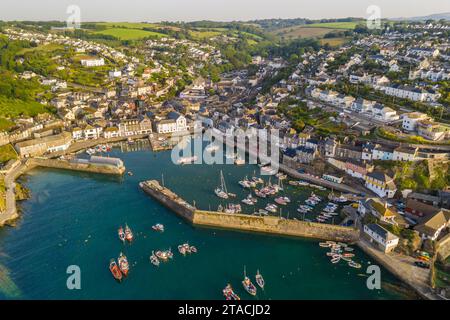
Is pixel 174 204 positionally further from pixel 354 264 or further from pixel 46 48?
pixel 46 48

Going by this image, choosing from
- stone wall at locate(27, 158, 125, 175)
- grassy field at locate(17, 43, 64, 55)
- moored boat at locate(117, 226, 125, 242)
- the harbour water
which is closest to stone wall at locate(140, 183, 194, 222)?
the harbour water

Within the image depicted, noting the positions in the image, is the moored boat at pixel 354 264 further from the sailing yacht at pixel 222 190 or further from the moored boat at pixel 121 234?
the moored boat at pixel 121 234

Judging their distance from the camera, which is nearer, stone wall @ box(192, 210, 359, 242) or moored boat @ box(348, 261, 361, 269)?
moored boat @ box(348, 261, 361, 269)

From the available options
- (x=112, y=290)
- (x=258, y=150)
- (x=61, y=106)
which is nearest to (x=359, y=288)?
(x=112, y=290)

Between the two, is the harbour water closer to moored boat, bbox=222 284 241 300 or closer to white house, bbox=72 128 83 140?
moored boat, bbox=222 284 241 300

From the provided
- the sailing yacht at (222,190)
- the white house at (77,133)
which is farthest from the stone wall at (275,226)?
the white house at (77,133)

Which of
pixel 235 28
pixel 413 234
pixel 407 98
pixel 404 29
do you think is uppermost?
pixel 235 28

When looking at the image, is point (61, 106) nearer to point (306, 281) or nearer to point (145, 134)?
point (145, 134)
